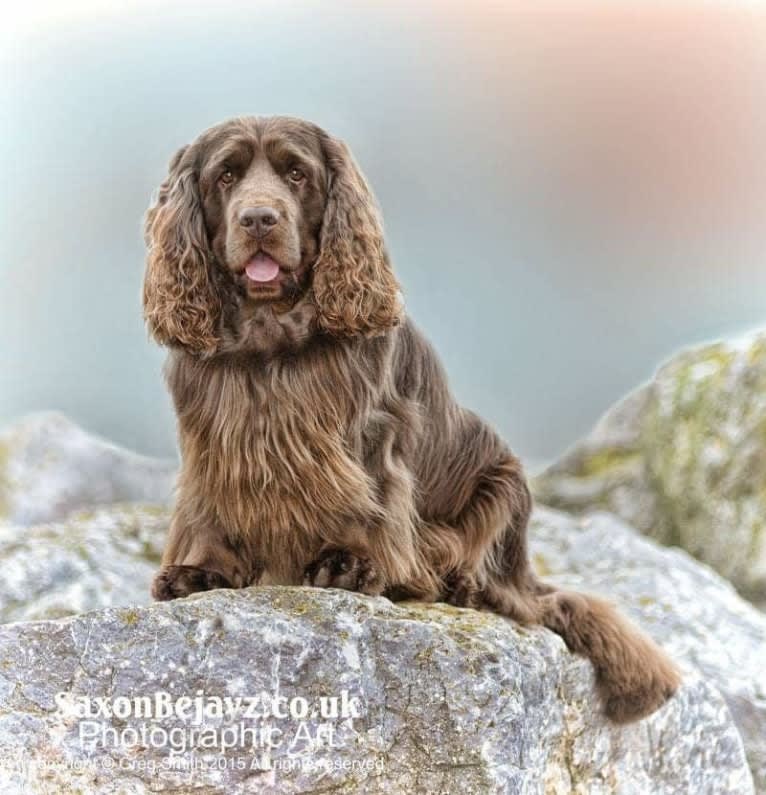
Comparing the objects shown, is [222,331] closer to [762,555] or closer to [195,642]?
[195,642]

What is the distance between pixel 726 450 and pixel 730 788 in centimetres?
393

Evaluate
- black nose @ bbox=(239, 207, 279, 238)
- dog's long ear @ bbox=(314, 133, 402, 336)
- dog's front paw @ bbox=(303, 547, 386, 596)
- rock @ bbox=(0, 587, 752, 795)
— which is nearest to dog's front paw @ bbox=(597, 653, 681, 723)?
rock @ bbox=(0, 587, 752, 795)

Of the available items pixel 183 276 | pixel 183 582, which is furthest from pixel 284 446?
pixel 183 276

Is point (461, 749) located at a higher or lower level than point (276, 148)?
lower

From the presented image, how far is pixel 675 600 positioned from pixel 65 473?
454 cm

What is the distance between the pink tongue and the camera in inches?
160

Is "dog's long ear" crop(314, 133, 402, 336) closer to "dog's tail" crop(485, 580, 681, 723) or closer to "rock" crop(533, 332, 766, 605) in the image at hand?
"dog's tail" crop(485, 580, 681, 723)

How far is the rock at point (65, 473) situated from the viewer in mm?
8859

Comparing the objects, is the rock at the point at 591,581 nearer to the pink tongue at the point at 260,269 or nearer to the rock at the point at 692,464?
the rock at the point at 692,464

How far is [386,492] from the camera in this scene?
171 inches

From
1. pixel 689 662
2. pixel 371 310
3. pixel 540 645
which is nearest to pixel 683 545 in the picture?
pixel 689 662

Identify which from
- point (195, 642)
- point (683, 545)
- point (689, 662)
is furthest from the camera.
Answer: point (683, 545)

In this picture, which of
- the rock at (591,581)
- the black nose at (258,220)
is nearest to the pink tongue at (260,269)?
the black nose at (258,220)

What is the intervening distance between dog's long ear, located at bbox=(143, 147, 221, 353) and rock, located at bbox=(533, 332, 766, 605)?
→ 5198 mm
